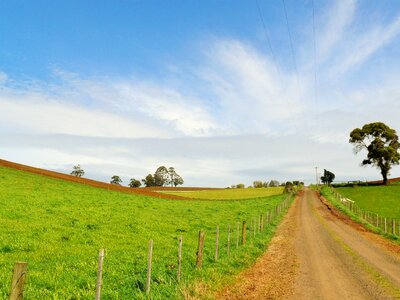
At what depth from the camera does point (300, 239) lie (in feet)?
93.3

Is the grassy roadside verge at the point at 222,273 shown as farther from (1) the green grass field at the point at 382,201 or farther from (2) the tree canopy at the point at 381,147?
(2) the tree canopy at the point at 381,147

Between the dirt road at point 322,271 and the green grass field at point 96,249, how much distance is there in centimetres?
107

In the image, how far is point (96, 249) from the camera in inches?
782

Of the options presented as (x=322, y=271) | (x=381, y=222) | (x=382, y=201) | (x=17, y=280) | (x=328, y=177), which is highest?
(x=328, y=177)

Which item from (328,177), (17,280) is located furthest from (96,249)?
(328,177)

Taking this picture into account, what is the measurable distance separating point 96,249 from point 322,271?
1211 centimetres

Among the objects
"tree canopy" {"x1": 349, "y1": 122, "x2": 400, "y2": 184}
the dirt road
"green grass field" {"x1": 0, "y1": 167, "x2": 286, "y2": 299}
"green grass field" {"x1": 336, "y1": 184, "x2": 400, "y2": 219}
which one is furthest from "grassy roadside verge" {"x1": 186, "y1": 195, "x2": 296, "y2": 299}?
"tree canopy" {"x1": 349, "y1": 122, "x2": 400, "y2": 184}

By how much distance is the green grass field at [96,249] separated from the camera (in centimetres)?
1203

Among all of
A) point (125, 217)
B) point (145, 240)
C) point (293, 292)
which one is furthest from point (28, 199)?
point (293, 292)

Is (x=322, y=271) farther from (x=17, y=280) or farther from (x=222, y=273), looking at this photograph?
(x=17, y=280)

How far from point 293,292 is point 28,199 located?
3062 cm

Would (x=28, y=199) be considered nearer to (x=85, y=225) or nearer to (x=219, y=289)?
(x=85, y=225)

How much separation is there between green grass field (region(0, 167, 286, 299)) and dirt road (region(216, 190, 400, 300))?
1074 millimetres

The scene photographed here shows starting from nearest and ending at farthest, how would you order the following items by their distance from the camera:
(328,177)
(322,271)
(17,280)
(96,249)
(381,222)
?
(17,280) < (322,271) < (96,249) < (381,222) < (328,177)
